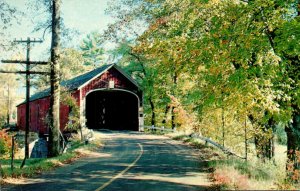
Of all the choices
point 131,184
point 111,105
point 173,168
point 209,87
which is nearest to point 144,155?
point 173,168

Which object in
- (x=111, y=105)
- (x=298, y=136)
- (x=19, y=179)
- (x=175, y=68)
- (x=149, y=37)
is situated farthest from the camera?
(x=111, y=105)

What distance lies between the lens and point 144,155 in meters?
18.7

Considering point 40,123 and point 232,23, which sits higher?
point 232,23

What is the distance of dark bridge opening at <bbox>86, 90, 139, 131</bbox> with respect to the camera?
40.0 meters

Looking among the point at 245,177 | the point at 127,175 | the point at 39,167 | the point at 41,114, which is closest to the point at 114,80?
the point at 41,114

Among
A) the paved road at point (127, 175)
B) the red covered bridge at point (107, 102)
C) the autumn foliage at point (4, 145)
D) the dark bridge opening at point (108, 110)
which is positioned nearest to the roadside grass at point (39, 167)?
the paved road at point (127, 175)

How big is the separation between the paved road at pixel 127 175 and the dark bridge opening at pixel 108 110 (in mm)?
21283

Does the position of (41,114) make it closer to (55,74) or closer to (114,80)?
(114,80)

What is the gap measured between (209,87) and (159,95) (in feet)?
86.4

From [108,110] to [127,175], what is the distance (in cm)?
2879

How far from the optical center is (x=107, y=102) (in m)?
41.2

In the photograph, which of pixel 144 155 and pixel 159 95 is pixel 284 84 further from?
pixel 159 95

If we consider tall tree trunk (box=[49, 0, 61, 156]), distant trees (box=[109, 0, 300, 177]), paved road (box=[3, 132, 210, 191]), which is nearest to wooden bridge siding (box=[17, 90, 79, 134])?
tall tree trunk (box=[49, 0, 61, 156])

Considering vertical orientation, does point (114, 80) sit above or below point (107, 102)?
above
